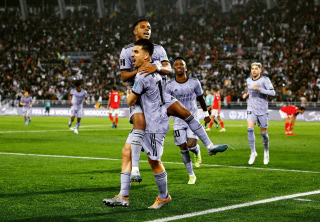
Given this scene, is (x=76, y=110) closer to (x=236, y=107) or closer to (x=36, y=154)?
(x=36, y=154)

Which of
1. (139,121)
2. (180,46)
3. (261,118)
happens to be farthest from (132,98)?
(180,46)

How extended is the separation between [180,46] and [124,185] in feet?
152

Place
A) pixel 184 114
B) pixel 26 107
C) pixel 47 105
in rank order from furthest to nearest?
pixel 47 105
pixel 26 107
pixel 184 114

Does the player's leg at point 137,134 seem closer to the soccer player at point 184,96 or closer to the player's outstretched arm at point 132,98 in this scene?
the player's outstretched arm at point 132,98

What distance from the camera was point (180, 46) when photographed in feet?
172

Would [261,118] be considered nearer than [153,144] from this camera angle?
No

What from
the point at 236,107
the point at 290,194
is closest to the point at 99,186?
the point at 290,194

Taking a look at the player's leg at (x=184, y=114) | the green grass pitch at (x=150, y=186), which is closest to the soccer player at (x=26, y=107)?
the green grass pitch at (x=150, y=186)

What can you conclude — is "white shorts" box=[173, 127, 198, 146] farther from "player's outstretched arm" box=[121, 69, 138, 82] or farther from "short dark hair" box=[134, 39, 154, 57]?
"short dark hair" box=[134, 39, 154, 57]

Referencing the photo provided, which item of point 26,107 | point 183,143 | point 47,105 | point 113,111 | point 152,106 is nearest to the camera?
point 152,106

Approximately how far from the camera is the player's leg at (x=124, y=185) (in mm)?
6777

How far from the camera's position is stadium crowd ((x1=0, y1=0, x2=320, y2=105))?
4367 cm

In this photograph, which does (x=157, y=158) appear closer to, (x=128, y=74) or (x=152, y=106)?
(x=152, y=106)

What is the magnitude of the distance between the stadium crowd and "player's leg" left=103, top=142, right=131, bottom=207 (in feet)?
105
